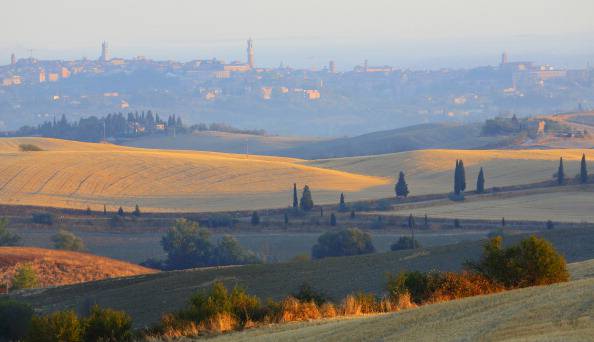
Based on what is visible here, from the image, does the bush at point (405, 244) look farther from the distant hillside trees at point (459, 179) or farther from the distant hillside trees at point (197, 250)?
the distant hillside trees at point (459, 179)

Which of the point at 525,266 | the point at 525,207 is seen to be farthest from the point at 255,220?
the point at 525,266

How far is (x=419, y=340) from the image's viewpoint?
17.8 m

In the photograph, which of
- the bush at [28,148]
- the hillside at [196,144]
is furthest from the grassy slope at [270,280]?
the hillside at [196,144]

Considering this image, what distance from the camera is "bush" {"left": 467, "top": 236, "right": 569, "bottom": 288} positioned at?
2486cm

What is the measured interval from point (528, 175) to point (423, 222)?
1124 inches

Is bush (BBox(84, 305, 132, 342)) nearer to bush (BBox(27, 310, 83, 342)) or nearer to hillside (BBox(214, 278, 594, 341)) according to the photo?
bush (BBox(27, 310, 83, 342))

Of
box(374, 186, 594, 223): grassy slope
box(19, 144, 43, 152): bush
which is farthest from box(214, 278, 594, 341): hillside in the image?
box(19, 144, 43, 152): bush

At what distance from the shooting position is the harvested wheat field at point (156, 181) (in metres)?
91.4

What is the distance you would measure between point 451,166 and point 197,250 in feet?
159

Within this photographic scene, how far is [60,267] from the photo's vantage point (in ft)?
178

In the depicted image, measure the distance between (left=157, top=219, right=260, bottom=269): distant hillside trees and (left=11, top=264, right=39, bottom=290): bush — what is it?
1385 cm

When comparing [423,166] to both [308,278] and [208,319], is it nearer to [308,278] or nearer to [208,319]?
[308,278]

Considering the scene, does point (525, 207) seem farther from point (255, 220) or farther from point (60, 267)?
point (60, 267)

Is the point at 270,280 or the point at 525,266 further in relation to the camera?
the point at 270,280
